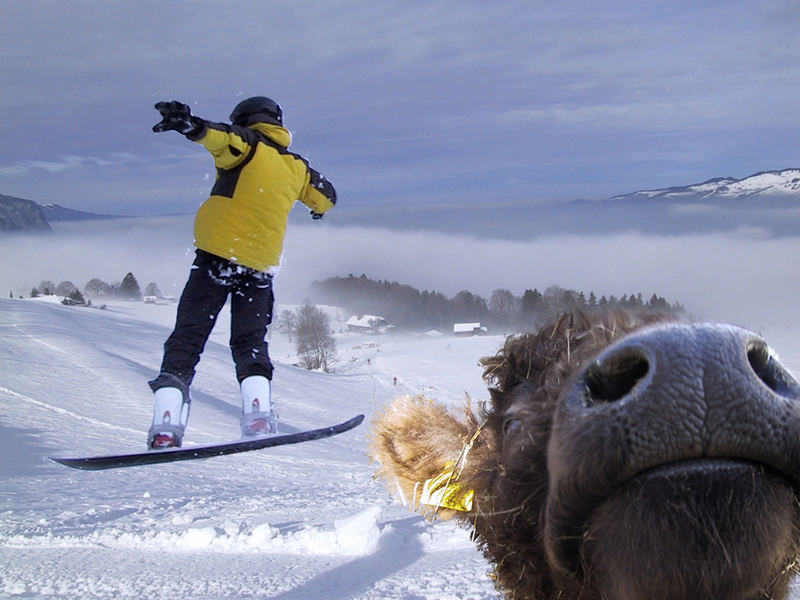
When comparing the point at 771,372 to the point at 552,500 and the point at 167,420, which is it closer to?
the point at 552,500

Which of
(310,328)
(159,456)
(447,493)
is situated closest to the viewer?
(447,493)

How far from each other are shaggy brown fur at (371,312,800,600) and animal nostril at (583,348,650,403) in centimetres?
11

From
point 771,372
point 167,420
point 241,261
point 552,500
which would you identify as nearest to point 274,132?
point 241,261

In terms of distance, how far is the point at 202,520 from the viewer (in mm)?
6531

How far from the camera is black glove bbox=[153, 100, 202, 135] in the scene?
3982mm

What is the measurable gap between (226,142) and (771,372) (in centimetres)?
382

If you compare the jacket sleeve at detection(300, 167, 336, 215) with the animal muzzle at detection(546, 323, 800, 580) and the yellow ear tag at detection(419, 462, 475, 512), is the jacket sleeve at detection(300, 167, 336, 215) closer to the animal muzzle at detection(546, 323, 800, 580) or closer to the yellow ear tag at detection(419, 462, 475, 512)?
the yellow ear tag at detection(419, 462, 475, 512)

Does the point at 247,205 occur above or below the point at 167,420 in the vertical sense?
above

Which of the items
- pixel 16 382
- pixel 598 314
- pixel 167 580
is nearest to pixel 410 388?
pixel 16 382

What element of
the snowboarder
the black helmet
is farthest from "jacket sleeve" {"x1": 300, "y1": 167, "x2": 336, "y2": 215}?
the black helmet

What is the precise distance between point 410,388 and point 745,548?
104ft

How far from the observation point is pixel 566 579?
1780 millimetres

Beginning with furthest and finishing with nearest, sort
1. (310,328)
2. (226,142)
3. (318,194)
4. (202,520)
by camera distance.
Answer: (310,328) < (202,520) < (318,194) < (226,142)

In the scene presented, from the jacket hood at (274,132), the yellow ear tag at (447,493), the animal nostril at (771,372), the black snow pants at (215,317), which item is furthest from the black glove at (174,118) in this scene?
the animal nostril at (771,372)
